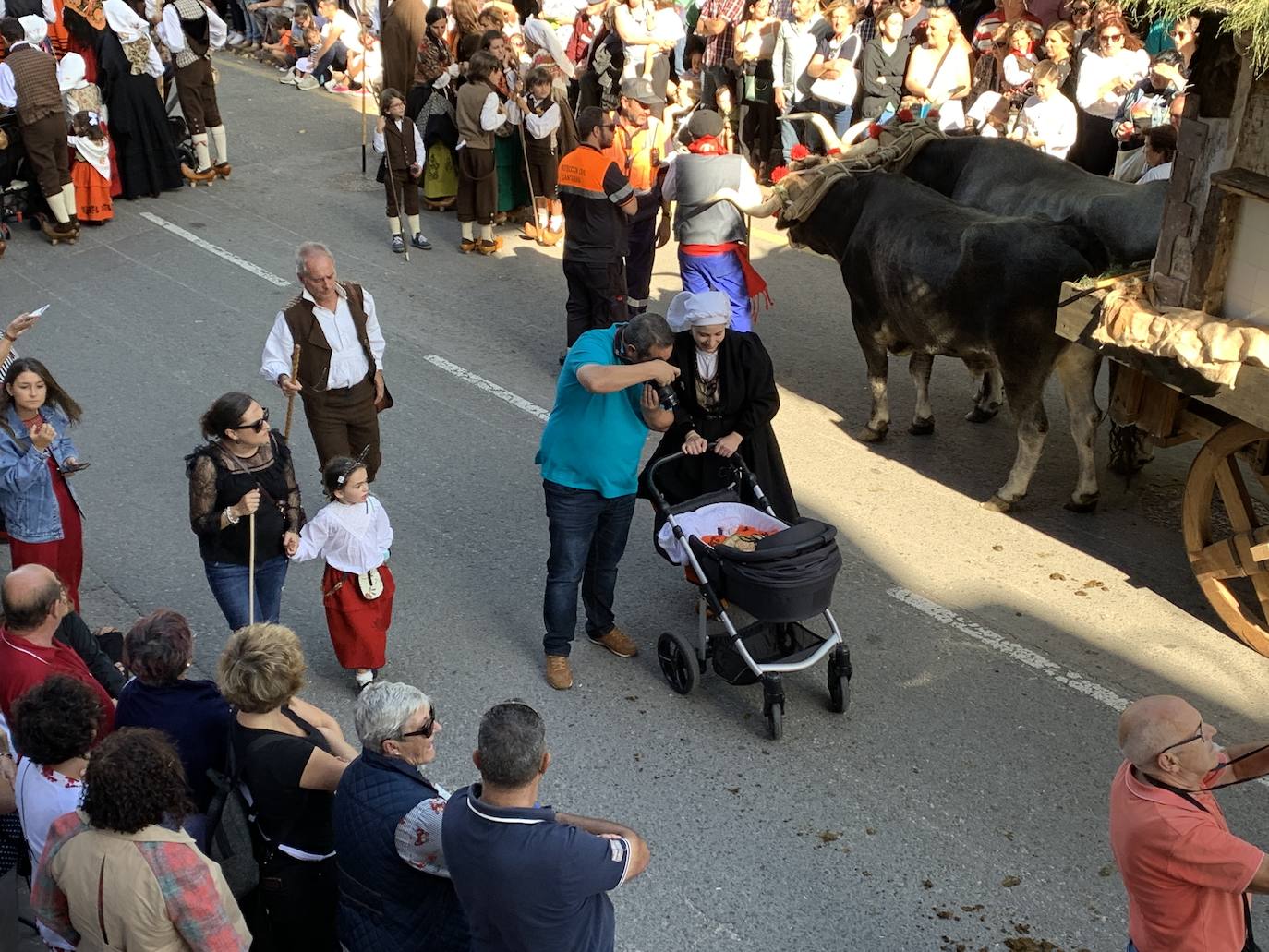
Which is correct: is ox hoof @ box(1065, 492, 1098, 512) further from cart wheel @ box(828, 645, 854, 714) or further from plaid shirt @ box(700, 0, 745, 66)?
plaid shirt @ box(700, 0, 745, 66)

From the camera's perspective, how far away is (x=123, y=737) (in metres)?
3.59

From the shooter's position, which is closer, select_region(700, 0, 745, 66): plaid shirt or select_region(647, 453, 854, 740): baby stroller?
select_region(647, 453, 854, 740): baby stroller

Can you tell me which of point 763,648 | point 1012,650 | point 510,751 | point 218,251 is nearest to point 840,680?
point 763,648

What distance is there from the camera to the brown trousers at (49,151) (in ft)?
39.6

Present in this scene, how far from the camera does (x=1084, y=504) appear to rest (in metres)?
7.82

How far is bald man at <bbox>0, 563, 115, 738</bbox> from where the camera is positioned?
15.7 ft

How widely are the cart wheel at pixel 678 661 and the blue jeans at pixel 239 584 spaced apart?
1.77m

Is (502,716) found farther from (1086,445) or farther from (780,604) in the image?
(1086,445)

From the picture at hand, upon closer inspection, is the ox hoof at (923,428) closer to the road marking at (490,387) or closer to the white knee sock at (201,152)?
the road marking at (490,387)

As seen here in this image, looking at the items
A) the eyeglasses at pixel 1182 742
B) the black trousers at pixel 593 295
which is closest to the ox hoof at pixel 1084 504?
the black trousers at pixel 593 295

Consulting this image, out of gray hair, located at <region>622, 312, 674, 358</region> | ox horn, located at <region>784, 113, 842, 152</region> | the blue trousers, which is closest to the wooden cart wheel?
gray hair, located at <region>622, 312, 674, 358</region>

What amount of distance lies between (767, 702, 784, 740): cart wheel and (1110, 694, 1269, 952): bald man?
227cm

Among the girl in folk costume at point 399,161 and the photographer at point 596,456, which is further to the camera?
the girl in folk costume at point 399,161

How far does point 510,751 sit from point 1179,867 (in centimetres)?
176
